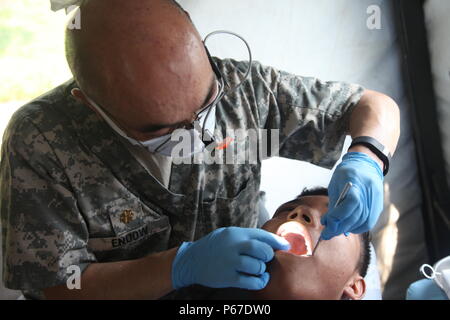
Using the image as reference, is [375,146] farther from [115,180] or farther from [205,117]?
[115,180]

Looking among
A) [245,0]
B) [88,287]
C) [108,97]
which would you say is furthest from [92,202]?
[245,0]

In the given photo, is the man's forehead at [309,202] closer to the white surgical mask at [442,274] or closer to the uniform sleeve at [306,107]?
the uniform sleeve at [306,107]

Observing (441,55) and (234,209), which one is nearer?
(234,209)

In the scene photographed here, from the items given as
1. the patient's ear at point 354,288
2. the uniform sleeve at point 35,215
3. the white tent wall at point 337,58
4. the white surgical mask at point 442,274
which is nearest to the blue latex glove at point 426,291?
the white surgical mask at point 442,274

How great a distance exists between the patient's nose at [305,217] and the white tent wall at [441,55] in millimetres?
877

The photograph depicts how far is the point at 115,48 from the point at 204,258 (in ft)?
1.89

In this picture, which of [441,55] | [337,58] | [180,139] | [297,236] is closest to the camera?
[180,139]

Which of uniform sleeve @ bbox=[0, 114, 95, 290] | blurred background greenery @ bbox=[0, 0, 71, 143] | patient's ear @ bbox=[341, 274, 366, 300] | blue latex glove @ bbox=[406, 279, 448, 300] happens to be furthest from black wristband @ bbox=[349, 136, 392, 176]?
blurred background greenery @ bbox=[0, 0, 71, 143]

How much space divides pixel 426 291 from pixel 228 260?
821 millimetres

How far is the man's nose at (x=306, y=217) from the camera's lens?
1321mm

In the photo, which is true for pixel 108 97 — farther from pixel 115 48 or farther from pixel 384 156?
pixel 384 156

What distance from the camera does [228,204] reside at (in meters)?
1.38

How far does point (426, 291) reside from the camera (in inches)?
58.0

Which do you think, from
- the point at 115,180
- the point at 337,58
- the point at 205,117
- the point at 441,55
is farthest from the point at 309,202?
the point at 441,55
